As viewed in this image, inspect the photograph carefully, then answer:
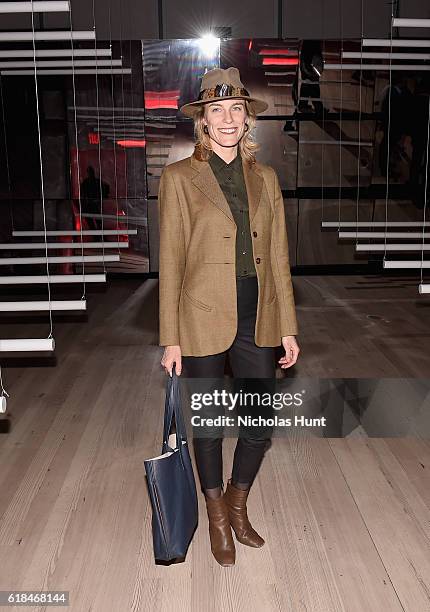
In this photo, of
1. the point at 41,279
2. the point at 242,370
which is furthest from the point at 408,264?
the point at 41,279

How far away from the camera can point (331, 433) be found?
355cm

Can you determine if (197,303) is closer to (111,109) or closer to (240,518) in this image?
(240,518)

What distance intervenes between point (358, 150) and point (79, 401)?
5.05m

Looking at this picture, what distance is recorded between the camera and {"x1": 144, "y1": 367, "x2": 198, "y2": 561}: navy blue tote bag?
2135mm

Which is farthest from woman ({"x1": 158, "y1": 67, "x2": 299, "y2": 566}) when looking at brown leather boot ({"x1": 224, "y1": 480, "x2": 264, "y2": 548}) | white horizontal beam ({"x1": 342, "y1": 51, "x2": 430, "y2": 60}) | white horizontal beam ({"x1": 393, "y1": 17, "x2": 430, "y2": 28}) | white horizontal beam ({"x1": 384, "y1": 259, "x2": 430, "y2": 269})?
white horizontal beam ({"x1": 342, "y1": 51, "x2": 430, "y2": 60})

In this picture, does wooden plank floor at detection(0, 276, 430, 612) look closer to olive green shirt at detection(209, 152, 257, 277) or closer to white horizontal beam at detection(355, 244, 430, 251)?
white horizontal beam at detection(355, 244, 430, 251)

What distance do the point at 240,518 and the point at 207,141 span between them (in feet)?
4.59

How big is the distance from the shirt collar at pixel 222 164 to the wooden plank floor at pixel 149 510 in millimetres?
1404

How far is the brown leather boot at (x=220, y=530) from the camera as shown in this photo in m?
2.41

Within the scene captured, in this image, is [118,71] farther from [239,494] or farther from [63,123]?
[239,494]

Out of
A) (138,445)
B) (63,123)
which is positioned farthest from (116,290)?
(138,445)

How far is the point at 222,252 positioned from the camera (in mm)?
2184

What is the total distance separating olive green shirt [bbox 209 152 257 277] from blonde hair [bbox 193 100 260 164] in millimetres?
35

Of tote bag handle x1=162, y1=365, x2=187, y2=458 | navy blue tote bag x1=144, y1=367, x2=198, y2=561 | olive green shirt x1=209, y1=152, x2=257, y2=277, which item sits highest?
olive green shirt x1=209, y1=152, x2=257, y2=277
